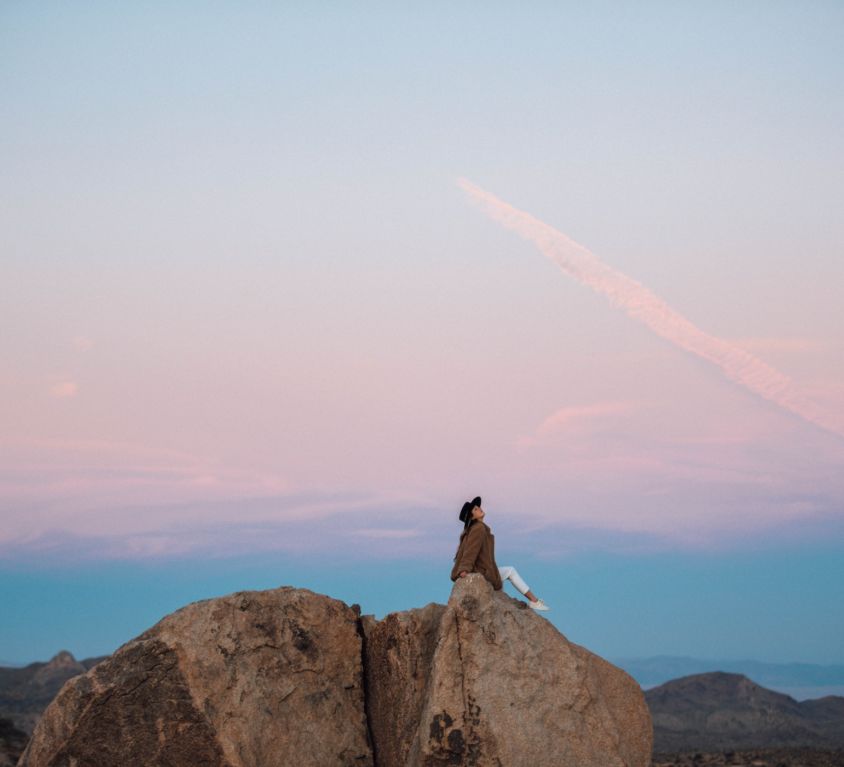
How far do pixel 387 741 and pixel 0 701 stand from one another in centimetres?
6169

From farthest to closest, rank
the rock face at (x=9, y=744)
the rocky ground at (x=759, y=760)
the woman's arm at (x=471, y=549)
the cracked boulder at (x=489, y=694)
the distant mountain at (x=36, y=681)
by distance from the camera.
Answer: the distant mountain at (x=36, y=681)
the rocky ground at (x=759, y=760)
the rock face at (x=9, y=744)
the woman's arm at (x=471, y=549)
the cracked boulder at (x=489, y=694)

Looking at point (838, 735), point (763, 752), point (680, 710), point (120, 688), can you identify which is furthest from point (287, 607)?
point (680, 710)

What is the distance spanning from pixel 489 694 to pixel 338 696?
9.71 ft

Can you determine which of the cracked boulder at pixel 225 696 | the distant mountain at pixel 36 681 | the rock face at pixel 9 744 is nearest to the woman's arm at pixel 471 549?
the cracked boulder at pixel 225 696

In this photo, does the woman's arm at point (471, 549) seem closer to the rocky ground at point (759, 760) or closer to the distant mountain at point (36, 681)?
the rocky ground at point (759, 760)

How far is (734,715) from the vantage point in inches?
2810

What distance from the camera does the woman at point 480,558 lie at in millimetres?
18078

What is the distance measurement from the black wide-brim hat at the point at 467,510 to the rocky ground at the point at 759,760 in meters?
17.6

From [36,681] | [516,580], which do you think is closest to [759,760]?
[516,580]

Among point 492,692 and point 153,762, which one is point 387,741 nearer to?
point 492,692

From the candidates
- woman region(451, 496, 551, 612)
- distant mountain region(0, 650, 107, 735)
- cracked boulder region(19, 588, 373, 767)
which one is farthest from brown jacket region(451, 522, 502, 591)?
distant mountain region(0, 650, 107, 735)

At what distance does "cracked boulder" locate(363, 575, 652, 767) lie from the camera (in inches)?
648

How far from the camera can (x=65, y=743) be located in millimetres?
17016

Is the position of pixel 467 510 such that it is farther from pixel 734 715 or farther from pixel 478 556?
pixel 734 715
